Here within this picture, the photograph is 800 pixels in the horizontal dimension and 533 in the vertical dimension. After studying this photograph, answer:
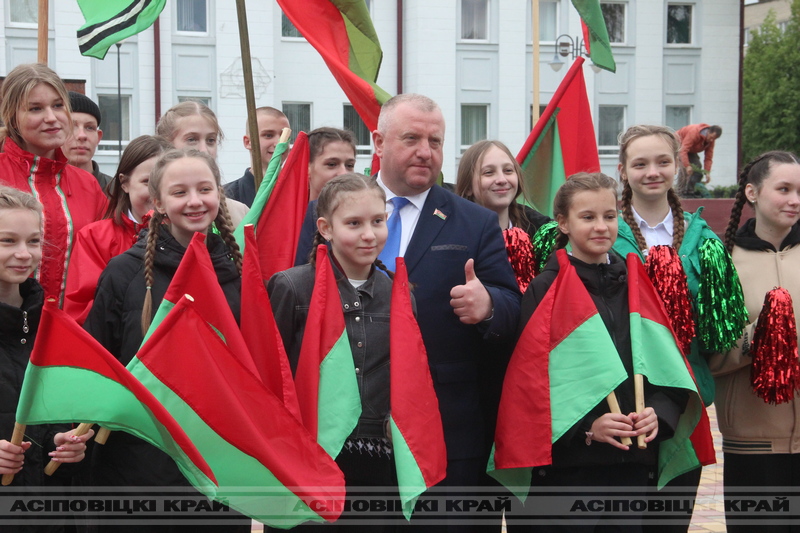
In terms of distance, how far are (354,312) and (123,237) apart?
1149 mm

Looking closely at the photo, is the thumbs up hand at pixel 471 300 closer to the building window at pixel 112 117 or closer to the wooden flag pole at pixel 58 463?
the wooden flag pole at pixel 58 463

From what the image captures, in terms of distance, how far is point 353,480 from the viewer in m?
3.59

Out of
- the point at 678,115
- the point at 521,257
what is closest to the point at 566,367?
the point at 521,257

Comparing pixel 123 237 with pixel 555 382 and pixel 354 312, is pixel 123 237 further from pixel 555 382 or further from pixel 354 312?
pixel 555 382

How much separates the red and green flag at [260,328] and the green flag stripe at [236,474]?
284mm

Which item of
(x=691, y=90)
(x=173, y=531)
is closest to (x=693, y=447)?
(x=173, y=531)

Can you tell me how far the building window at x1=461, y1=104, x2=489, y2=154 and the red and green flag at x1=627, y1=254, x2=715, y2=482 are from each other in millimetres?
24155

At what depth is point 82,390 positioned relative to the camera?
322 cm

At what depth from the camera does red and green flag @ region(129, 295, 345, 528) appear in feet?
10.7

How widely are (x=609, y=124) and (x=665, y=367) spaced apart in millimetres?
26561

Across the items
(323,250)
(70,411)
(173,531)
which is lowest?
(173,531)

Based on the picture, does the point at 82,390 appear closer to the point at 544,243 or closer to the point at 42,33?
the point at 544,243

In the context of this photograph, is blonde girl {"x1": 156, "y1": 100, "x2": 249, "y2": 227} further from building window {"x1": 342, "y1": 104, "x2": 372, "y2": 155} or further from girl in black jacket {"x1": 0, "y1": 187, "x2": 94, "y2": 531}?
building window {"x1": 342, "y1": 104, "x2": 372, "y2": 155}

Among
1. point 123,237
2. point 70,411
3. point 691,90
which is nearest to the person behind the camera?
point 70,411
